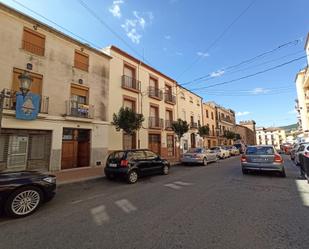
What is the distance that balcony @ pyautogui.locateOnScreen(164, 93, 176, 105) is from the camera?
21.6 meters

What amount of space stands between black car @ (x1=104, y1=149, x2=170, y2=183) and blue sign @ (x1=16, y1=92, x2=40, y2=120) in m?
4.90

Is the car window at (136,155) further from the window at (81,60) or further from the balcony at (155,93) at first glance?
the balcony at (155,93)

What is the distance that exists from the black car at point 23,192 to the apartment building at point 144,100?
365 inches

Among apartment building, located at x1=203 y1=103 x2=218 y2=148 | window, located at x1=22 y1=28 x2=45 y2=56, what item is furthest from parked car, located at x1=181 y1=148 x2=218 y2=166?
apartment building, located at x1=203 y1=103 x2=218 y2=148

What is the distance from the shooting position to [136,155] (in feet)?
29.7

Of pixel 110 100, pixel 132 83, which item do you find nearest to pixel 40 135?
pixel 110 100

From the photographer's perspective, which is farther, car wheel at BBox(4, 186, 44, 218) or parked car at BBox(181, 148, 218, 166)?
parked car at BBox(181, 148, 218, 166)

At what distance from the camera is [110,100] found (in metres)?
14.7

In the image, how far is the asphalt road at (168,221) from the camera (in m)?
3.24

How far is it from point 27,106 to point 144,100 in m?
10.1

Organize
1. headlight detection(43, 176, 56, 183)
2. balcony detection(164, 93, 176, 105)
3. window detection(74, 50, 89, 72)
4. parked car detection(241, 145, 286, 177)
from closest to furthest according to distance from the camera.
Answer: headlight detection(43, 176, 56, 183), parked car detection(241, 145, 286, 177), window detection(74, 50, 89, 72), balcony detection(164, 93, 176, 105)

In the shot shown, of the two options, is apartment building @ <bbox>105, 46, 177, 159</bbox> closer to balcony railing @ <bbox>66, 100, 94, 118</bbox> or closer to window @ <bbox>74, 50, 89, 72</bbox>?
balcony railing @ <bbox>66, 100, 94, 118</bbox>

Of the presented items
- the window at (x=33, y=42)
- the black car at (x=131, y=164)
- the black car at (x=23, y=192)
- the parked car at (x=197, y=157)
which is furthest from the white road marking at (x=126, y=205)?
the window at (x=33, y=42)

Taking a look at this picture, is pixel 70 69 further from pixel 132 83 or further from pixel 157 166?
pixel 157 166
